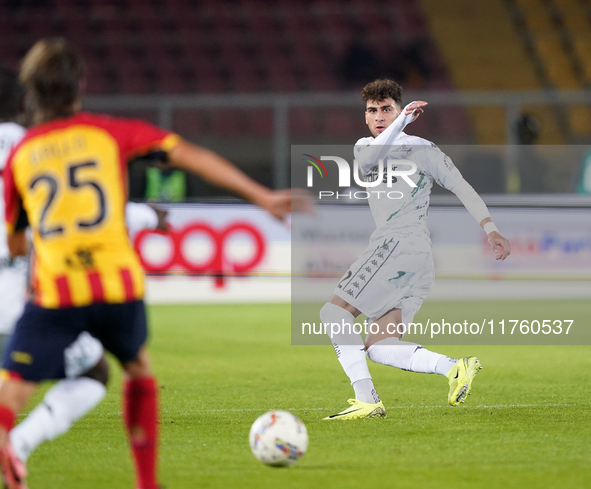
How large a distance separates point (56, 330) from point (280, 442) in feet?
4.55

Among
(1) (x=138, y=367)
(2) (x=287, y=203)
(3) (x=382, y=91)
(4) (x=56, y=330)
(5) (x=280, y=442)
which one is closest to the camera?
(2) (x=287, y=203)

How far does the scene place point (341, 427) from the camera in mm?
5539

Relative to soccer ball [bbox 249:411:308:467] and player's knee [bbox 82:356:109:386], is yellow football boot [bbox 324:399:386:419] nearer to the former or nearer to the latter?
soccer ball [bbox 249:411:308:467]

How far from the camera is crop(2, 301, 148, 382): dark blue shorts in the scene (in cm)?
344

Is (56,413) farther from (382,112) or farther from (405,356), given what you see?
(382,112)

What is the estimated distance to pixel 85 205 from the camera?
3.39m

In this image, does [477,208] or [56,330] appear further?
[477,208]

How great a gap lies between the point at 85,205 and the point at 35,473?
168cm

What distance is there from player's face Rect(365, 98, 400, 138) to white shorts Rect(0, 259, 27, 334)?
7.23 feet

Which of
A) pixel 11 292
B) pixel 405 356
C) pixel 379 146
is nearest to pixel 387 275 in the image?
pixel 405 356

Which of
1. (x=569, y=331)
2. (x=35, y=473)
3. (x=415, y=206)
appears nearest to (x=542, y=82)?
(x=569, y=331)

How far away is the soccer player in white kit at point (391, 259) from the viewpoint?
5828 millimetres

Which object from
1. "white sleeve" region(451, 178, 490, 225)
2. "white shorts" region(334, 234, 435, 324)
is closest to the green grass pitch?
"white shorts" region(334, 234, 435, 324)

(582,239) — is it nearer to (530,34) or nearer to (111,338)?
(111,338)
